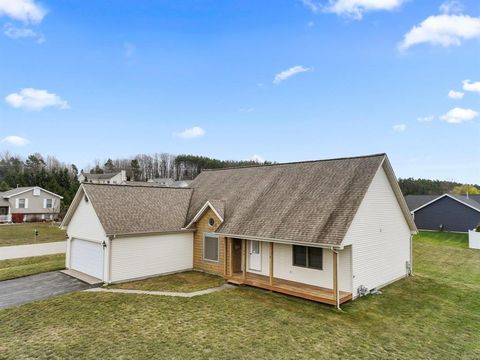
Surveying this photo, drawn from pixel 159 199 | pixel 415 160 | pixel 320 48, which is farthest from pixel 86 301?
pixel 415 160

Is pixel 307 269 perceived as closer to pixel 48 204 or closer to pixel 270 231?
pixel 270 231

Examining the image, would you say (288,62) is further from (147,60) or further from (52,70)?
(52,70)

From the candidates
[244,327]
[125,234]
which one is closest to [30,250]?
[125,234]

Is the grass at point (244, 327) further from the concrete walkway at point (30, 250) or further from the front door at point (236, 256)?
the concrete walkway at point (30, 250)

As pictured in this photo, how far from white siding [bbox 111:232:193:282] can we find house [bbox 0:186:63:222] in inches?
1621

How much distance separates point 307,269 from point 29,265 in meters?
17.2

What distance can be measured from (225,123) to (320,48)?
1421 centimetres

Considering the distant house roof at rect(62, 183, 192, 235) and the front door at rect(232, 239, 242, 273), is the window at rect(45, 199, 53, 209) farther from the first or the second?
the front door at rect(232, 239, 242, 273)

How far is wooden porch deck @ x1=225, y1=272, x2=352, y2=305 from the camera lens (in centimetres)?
1107

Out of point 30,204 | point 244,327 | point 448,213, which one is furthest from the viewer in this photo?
point 30,204

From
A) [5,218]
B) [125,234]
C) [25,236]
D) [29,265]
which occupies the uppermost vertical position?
[125,234]

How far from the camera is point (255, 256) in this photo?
14602 millimetres

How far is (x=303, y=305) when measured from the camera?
436 inches

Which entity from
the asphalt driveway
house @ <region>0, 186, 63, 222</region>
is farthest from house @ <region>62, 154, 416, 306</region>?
house @ <region>0, 186, 63, 222</region>
